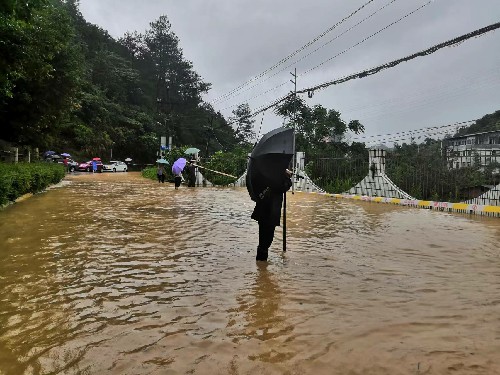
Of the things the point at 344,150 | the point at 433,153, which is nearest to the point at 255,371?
the point at 433,153

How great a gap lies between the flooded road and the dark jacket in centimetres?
68

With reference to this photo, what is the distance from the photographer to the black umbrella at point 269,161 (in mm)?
6285

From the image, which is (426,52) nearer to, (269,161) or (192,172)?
(269,161)

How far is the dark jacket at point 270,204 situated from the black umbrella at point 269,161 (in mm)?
62

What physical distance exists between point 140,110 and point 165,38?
1826 cm

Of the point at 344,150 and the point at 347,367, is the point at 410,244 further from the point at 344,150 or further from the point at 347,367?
the point at 344,150

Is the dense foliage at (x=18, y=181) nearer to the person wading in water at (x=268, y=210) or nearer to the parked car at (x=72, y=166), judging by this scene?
the person wading in water at (x=268, y=210)

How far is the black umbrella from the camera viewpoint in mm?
6285

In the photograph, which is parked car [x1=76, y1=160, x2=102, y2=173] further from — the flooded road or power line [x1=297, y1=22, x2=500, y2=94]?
the flooded road

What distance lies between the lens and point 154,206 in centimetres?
1411

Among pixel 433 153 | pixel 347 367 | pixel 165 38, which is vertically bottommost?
pixel 347 367

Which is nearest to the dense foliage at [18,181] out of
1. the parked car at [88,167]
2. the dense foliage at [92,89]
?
the dense foliage at [92,89]

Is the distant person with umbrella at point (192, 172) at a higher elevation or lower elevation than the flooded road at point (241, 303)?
higher

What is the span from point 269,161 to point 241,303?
238cm
